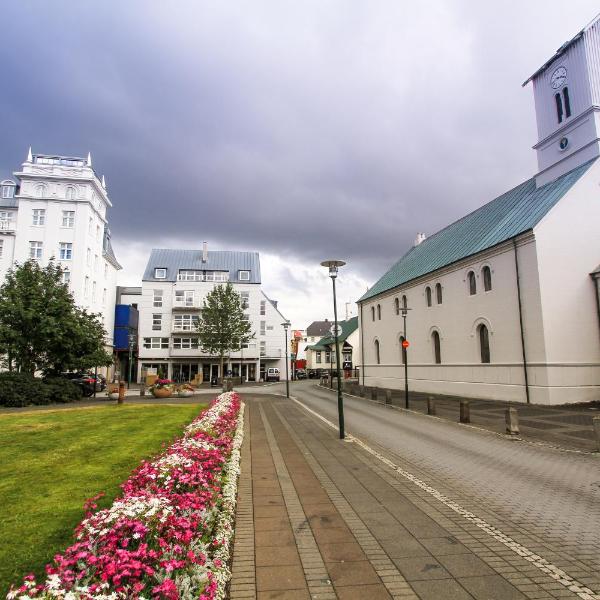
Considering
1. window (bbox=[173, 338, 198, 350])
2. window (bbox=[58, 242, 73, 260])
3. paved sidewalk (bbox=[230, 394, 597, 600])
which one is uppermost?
window (bbox=[58, 242, 73, 260])

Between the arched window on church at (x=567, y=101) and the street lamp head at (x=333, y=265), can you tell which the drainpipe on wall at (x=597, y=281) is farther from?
the street lamp head at (x=333, y=265)

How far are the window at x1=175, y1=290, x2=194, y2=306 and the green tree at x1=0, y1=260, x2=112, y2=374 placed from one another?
28.9m

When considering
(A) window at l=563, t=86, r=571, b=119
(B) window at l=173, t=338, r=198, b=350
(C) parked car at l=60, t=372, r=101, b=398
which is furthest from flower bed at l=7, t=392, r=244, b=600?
(B) window at l=173, t=338, r=198, b=350

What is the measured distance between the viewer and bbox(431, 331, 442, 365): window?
33303 mm

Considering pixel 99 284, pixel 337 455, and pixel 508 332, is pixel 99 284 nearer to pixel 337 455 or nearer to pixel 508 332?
pixel 508 332

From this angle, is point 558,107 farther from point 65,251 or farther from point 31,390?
point 65,251

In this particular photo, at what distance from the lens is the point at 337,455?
11.4 meters

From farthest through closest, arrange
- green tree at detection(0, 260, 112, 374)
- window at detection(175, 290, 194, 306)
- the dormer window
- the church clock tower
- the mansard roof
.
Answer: the mansard roof, window at detection(175, 290, 194, 306), the dormer window, green tree at detection(0, 260, 112, 374), the church clock tower

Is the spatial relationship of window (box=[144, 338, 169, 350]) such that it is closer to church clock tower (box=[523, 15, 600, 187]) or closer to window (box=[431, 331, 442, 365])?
window (box=[431, 331, 442, 365])

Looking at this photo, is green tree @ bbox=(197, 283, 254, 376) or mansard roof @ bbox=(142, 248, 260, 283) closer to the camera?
green tree @ bbox=(197, 283, 254, 376)

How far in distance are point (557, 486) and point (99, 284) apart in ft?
174

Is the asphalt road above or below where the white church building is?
below

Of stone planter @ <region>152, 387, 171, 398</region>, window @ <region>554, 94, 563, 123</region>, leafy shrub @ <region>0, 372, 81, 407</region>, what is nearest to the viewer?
leafy shrub @ <region>0, 372, 81, 407</region>

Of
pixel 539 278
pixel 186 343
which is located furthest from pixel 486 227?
pixel 186 343
